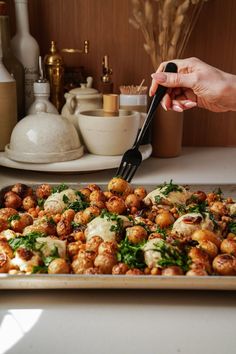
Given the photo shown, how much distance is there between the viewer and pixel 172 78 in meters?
1.08

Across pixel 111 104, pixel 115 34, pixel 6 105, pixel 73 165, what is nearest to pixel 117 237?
pixel 73 165

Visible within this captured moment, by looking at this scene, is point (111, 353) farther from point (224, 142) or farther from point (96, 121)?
point (224, 142)

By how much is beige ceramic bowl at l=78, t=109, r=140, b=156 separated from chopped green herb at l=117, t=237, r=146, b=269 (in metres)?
0.66

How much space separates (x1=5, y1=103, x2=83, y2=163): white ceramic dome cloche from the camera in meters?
1.34

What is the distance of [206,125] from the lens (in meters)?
1.90

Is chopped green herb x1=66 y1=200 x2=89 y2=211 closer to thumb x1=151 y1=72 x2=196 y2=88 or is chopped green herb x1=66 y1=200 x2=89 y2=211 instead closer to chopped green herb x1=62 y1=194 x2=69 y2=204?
chopped green herb x1=62 y1=194 x2=69 y2=204

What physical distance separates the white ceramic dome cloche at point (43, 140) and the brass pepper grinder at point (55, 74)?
1.14ft

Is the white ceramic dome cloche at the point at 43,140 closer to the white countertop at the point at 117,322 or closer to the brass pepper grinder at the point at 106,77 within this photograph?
the brass pepper grinder at the point at 106,77

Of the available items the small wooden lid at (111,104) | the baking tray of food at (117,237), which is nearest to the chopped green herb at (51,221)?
the baking tray of food at (117,237)

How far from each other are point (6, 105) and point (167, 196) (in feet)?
2.33

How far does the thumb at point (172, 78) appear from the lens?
108 cm

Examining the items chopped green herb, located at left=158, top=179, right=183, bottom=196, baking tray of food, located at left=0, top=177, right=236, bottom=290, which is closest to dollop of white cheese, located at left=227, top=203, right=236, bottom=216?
baking tray of food, located at left=0, top=177, right=236, bottom=290

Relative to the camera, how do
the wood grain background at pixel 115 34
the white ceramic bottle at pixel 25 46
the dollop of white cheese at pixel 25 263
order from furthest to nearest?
the wood grain background at pixel 115 34 < the white ceramic bottle at pixel 25 46 < the dollop of white cheese at pixel 25 263

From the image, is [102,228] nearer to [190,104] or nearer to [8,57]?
[190,104]
